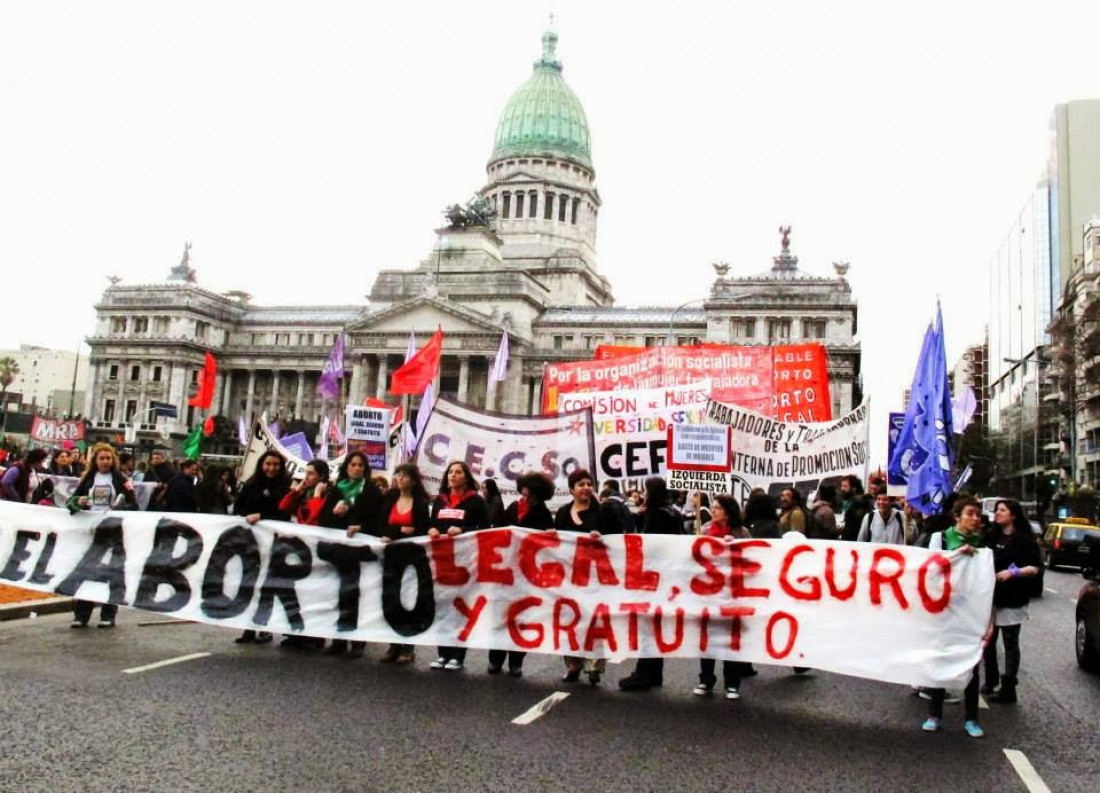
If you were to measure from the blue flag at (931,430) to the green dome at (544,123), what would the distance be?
77.9 meters

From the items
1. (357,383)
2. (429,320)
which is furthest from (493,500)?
(357,383)

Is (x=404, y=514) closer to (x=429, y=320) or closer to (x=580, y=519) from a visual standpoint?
(x=580, y=519)

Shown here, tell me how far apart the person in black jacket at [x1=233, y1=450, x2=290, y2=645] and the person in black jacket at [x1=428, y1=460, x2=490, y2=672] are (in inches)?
74.2

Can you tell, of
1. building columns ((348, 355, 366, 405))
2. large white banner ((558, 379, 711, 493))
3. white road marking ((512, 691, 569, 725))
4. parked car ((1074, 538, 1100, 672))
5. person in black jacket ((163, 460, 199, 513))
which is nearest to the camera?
white road marking ((512, 691, 569, 725))

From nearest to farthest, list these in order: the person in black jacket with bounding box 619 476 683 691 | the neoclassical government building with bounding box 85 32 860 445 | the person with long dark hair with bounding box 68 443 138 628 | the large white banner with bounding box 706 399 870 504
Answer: the person in black jacket with bounding box 619 476 683 691, the person with long dark hair with bounding box 68 443 138 628, the large white banner with bounding box 706 399 870 504, the neoclassical government building with bounding box 85 32 860 445

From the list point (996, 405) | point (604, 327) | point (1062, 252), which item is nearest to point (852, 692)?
point (604, 327)

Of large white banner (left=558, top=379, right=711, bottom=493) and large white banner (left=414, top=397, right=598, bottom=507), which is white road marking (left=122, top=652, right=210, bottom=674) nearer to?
large white banner (left=414, top=397, right=598, bottom=507)

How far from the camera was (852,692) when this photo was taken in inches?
360

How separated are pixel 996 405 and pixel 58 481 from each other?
125050 millimetres

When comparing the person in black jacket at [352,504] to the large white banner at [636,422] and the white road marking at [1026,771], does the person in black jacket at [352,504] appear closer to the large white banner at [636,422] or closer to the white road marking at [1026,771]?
the large white banner at [636,422]

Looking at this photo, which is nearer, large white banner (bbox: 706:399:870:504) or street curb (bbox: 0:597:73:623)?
street curb (bbox: 0:597:73:623)

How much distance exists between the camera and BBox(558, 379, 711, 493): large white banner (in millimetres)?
16094

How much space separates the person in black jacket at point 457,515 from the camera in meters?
9.34

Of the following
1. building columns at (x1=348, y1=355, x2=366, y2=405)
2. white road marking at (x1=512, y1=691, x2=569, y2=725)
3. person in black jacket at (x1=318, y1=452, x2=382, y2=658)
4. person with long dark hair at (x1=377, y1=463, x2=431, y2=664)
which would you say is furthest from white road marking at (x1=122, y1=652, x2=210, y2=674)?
building columns at (x1=348, y1=355, x2=366, y2=405)
